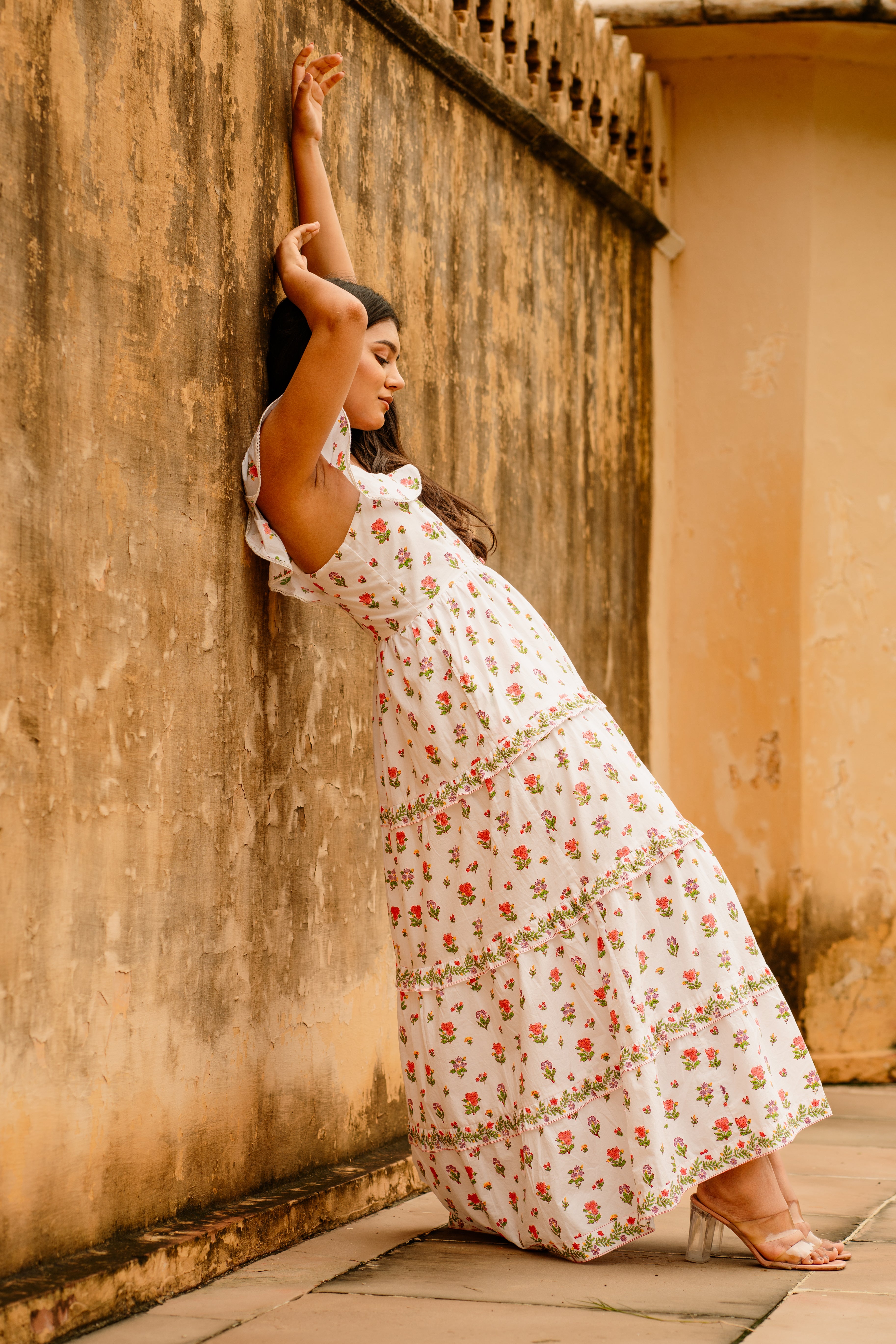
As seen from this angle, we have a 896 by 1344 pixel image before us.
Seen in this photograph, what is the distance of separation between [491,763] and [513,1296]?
944 mm

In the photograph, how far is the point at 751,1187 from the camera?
2814 millimetres

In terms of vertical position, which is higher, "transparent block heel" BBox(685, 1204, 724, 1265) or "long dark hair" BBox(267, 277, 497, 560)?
"long dark hair" BBox(267, 277, 497, 560)

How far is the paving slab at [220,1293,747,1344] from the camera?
2.37m

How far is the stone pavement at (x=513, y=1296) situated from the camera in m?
2.39

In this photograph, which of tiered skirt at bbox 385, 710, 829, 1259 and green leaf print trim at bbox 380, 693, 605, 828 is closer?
tiered skirt at bbox 385, 710, 829, 1259

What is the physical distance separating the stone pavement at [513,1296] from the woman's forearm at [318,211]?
1.99 meters

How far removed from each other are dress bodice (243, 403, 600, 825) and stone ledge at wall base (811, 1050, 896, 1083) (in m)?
2.79

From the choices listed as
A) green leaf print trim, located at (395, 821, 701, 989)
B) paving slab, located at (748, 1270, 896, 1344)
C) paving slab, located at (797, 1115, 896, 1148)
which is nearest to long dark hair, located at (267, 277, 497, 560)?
green leaf print trim, located at (395, 821, 701, 989)

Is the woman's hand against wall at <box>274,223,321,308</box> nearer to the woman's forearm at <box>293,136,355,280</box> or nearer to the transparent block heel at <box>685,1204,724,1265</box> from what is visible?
the woman's forearm at <box>293,136,355,280</box>

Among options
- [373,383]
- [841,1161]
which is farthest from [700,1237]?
[373,383]

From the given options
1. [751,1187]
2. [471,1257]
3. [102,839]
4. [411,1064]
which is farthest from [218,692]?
[751,1187]


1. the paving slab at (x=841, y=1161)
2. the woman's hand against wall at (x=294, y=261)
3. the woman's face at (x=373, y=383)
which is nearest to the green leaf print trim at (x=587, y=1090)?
the paving slab at (x=841, y=1161)

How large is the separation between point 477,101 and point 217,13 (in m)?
1.47

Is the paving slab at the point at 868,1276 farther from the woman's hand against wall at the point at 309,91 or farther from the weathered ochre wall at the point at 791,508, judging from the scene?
the woman's hand against wall at the point at 309,91
